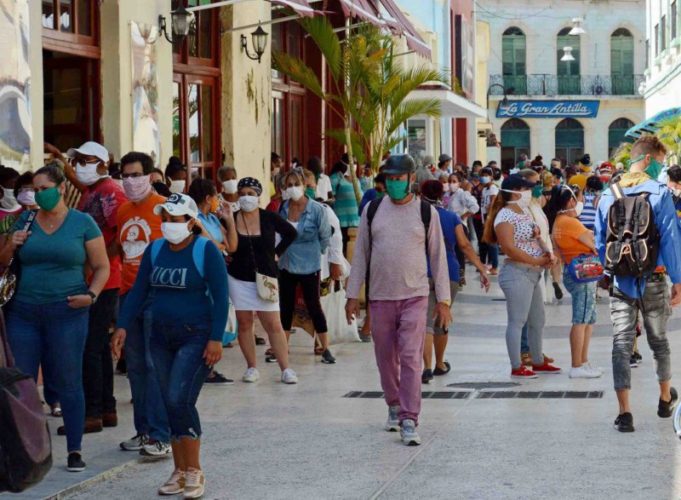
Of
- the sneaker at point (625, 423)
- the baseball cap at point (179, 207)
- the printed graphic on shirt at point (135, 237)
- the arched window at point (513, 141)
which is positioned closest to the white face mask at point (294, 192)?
the printed graphic on shirt at point (135, 237)

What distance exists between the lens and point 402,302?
31.3ft

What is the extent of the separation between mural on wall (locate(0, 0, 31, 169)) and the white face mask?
7.24 ft

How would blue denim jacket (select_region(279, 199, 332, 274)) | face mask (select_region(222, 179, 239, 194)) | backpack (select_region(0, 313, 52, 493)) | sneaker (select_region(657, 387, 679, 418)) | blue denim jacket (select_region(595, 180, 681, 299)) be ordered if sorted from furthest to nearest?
face mask (select_region(222, 179, 239, 194)) → blue denim jacket (select_region(279, 199, 332, 274)) → sneaker (select_region(657, 387, 679, 418)) → blue denim jacket (select_region(595, 180, 681, 299)) → backpack (select_region(0, 313, 52, 493))

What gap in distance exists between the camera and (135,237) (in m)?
9.71

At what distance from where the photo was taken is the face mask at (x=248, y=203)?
1193 cm

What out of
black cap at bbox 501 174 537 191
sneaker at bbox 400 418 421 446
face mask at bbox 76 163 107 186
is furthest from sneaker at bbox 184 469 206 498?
black cap at bbox 501 174 537 191

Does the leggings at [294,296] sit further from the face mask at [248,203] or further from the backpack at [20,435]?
the backpack at [20,435]

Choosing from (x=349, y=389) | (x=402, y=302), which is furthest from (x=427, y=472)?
(x=349, y=389)

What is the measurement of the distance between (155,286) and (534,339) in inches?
200

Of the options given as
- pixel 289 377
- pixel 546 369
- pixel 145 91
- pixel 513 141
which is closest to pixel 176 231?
pixel 289 377

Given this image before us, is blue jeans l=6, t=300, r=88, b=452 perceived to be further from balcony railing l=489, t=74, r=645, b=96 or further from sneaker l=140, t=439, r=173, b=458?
balcony railing l=489, t=74, r=645, b=96

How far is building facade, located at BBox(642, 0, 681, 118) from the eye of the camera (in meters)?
39.3

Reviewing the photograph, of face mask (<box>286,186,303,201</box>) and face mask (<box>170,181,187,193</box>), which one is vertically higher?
face mask (<box>170,181,187,193</box>)

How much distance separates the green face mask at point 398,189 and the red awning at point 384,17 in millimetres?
8791
